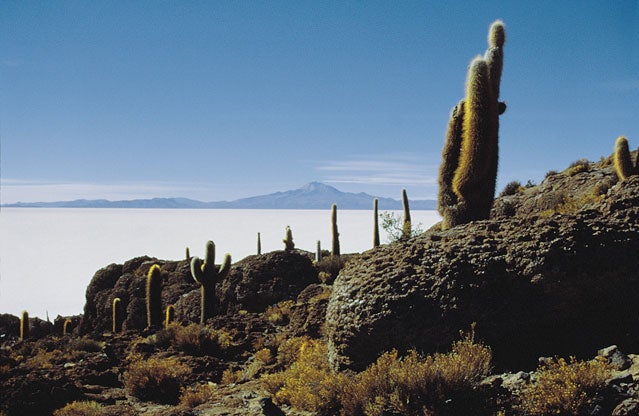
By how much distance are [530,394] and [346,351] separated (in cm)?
296

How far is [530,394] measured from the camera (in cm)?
590

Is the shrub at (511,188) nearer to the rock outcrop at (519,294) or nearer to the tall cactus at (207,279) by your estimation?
the tall cactus at (207,279)

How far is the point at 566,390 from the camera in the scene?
5.60m

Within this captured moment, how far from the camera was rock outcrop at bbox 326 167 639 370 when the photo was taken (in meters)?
7.24

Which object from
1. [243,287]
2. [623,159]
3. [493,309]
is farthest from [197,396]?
[623,159]

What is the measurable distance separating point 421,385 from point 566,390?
161 cm

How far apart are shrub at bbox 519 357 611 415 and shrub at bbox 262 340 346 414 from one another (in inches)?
100

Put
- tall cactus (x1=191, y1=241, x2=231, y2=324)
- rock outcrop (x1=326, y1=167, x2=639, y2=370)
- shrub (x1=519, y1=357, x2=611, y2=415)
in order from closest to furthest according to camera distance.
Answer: shrub (x1=519, y1=357, x2=611, y2=415), rock outcrop (x1=326, y1=167, x2=639, y2=370), tall cactus (x1=191, y1=241, x2=231, y2=324)

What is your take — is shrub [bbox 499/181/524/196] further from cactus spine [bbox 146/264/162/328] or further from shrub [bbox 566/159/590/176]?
cactus spine [bbox 146/264/162/328]

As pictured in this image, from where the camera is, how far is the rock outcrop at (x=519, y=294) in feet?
23.8

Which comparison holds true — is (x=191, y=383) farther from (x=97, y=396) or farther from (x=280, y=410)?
(x=280, y=410)

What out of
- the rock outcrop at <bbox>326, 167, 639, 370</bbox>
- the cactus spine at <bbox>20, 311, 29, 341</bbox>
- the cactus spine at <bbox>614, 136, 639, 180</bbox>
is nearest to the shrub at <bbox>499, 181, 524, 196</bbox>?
the cactus spine at <bbox>614, 136, 639, 180</bbox>

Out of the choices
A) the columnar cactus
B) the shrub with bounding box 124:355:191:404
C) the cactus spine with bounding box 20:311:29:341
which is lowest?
the cactus spine with bounding box 20:311:29:341

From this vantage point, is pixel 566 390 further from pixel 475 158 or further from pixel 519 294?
pixel 475 158
